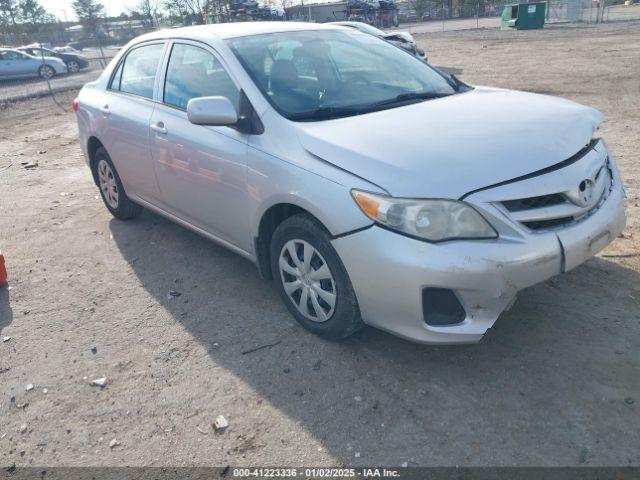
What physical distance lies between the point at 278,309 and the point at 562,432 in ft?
6.22

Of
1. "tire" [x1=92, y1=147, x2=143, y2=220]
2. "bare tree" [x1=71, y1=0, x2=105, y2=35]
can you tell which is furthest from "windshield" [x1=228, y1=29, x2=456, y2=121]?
"bare tree" [x1=71, y1=0, x2=105, y2=35]

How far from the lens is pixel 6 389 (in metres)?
Result: 3.15

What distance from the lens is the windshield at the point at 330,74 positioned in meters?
3.38

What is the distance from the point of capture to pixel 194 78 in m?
3.94

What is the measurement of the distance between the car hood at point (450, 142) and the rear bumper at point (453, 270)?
276mm

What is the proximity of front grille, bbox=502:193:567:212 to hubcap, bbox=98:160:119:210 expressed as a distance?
3916 millimetres

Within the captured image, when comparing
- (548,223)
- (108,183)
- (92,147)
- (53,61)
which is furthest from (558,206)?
(53,61)

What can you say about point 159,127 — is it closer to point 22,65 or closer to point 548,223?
point 548,223

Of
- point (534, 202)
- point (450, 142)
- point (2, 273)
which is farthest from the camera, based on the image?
point (2, 273)

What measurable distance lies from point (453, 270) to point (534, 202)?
0.55 m

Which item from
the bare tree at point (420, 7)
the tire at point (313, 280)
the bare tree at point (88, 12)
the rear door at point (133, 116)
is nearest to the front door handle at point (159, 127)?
the rear door at point (133, 116)

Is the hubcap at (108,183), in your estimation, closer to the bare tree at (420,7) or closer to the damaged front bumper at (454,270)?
the damaged front bumper at (454,270)

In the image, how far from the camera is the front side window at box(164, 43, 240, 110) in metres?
3.63

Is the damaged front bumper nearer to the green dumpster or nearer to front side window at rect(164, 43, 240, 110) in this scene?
front side window at rect(164, 43, 240, 110)
